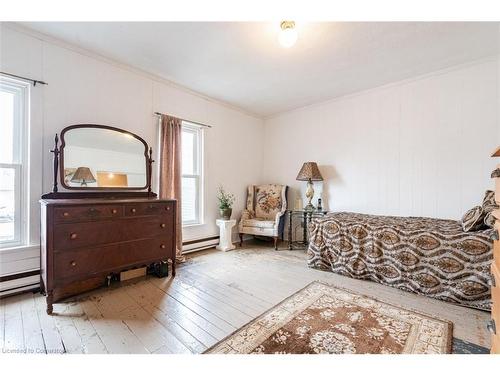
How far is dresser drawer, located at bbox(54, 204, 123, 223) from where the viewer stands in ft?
6.17

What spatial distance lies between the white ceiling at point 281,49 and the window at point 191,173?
2.32 feet

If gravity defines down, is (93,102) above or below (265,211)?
above

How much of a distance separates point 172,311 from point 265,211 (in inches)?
98.6

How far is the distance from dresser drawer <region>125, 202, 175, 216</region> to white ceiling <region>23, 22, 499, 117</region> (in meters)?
1.62

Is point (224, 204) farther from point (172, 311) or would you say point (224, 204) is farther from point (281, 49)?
point (281, 49)

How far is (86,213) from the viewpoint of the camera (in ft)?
6.60

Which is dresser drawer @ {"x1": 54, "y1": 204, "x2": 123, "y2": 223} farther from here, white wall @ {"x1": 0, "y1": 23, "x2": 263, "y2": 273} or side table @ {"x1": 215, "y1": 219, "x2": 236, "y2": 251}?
side table @ {"x1": 215, "y1": 219, "x2": 236, "y2": 251}

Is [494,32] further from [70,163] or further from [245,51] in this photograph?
[70,163]

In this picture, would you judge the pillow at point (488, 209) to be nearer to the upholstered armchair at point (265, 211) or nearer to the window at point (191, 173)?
the upholstered armchair at point (265, 211)

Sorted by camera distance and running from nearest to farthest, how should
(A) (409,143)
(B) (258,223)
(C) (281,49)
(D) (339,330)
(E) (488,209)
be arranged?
(D) (339,330)
(E) (488,209)
(C) (281,49)
(A) (409,143)
(B) (258,223)

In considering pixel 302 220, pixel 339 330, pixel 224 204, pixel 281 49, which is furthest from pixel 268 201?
pixel 339 330

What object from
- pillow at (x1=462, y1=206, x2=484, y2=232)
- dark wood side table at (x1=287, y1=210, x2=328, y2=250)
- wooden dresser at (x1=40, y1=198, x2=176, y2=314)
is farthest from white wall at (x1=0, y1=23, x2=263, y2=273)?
pillow at (x1=462, y1=206, x2=484, y2=232)
